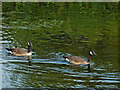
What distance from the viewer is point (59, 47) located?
2122cm

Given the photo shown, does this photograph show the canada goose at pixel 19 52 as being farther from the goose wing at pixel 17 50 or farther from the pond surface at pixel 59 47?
the pond surface at pixel 59 47

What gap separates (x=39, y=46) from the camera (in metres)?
21.4

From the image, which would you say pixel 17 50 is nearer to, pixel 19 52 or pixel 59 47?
pixel 19 52

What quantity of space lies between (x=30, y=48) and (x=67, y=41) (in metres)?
3.02

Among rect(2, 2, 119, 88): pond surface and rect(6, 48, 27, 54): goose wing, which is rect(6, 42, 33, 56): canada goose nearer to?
rect(6, 48, 27, 54): goose wing

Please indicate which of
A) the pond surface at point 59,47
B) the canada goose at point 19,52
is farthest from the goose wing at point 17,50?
the pond surface at point 59,47

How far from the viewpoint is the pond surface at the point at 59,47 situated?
51.1ft

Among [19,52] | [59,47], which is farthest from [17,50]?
[59,47]

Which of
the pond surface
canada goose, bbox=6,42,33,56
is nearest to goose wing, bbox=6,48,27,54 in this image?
canada goose, bbox=6,42,33,56

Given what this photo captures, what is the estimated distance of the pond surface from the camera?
15.6 meters

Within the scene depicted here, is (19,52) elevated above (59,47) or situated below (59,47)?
below

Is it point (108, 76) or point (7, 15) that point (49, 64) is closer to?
point (108, 76)

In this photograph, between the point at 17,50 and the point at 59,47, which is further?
the point at 59,47

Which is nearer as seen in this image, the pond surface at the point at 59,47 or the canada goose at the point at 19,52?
the pond surface at the point at 59,47
